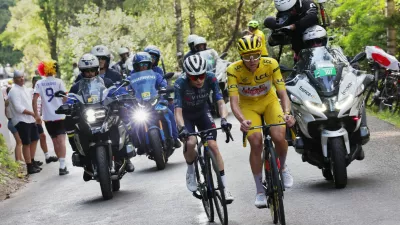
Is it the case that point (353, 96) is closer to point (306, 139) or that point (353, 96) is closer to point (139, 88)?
point (306, 139)

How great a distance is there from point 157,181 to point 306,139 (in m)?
3.48

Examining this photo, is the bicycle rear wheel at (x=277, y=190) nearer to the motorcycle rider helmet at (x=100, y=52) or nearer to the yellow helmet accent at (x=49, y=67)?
the motorcycle rider helmet at (x=100, y=52)

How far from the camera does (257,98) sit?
10.6 metres

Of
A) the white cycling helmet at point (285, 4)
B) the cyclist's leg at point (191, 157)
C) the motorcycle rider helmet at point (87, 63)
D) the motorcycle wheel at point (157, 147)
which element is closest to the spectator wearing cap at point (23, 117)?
the motorcycle wheel at point (157, 147)

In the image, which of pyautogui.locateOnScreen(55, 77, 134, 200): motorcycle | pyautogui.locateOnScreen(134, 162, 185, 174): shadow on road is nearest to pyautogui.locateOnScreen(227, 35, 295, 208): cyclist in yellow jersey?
pyautogui.locateOnScreen(55, 77, 134, 200): motorcycle

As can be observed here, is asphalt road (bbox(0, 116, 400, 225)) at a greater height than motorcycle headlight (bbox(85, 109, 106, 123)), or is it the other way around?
motorcycle headlight (bbox(85, 109, 106, 123))

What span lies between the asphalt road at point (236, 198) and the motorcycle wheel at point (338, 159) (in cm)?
18

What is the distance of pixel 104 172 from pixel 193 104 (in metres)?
2.39

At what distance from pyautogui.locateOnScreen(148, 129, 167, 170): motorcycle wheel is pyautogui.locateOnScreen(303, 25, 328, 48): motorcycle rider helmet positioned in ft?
13.7

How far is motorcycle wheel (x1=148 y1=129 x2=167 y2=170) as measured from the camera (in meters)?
15.6

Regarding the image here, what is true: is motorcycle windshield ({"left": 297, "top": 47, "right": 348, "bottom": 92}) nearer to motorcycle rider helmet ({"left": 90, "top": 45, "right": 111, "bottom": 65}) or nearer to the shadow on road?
the shadow on road

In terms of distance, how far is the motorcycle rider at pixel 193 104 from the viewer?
1031 cm

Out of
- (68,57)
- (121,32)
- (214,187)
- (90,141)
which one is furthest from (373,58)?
(68,57)

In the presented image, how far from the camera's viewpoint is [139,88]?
53.8 feet
